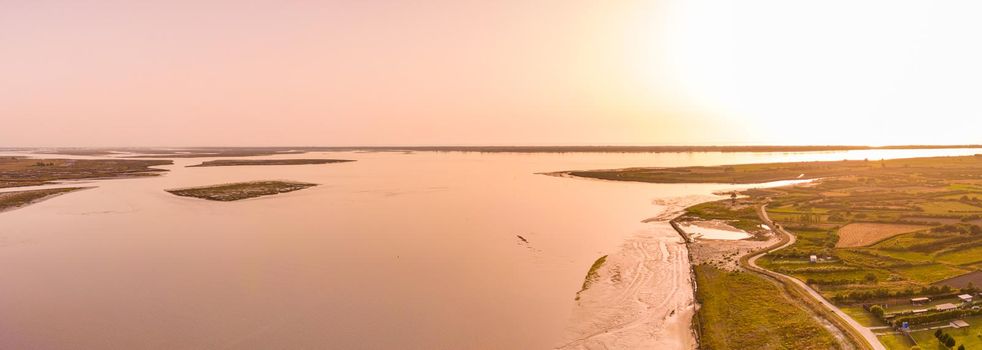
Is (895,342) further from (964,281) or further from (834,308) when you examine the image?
(964,281)

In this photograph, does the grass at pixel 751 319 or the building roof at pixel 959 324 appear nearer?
the grass at pixel 751 319

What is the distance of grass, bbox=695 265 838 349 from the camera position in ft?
72.3

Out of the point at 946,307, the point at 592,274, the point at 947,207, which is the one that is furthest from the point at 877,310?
the point at 947,207

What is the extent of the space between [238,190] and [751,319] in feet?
253

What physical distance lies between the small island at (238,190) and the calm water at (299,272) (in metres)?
6.65

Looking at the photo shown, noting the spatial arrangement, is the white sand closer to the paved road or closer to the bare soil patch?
the paved road

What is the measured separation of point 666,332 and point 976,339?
1332 centimetres

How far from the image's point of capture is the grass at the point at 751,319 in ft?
72.3

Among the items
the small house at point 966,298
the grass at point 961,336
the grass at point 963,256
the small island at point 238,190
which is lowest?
the grass at point 961,336

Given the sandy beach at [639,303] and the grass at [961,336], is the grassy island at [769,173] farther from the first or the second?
the grass at [961,336]

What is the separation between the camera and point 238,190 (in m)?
78.5

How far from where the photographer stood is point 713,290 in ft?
95.5

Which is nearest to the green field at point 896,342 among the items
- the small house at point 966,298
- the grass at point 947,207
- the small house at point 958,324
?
the small house at point 958,324

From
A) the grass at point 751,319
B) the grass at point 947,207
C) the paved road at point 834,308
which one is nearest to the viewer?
the paved road at point 834,308
